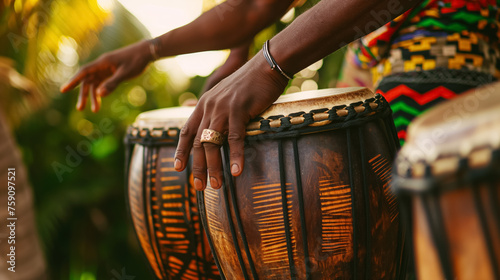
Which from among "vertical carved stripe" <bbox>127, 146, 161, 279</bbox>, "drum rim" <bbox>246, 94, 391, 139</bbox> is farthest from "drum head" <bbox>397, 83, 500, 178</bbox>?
"vertical carved stripe" <bbox>127, 146, 161, 279</bbox>

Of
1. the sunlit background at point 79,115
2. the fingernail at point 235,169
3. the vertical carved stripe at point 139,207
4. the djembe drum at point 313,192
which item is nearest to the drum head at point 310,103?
the djembe drum at point 313,192

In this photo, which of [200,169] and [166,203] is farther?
[166,203]

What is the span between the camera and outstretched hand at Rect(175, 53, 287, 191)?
853 mm

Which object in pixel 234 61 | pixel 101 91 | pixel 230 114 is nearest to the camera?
pixel 230 114

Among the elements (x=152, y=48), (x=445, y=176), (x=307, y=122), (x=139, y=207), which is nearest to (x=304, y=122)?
(x=307, y=122)

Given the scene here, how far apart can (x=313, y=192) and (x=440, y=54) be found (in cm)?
69

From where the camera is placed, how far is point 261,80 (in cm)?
88

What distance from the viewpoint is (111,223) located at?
14.3 ft

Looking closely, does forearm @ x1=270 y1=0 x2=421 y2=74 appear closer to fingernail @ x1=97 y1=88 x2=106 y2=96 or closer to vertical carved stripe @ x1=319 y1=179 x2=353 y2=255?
vertical carved stripe @ x1=319 y1=179 x2=353 y2=255

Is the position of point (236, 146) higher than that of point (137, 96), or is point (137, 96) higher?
point (137, 96)

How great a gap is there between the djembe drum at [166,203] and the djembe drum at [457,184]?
2.91 feet

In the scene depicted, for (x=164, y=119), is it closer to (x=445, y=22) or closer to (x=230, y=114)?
(x=230, y=114)

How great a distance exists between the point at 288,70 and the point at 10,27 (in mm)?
3980

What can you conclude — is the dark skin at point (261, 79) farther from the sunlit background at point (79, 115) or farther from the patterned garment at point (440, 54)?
the sunlit background at point (79, 115)
